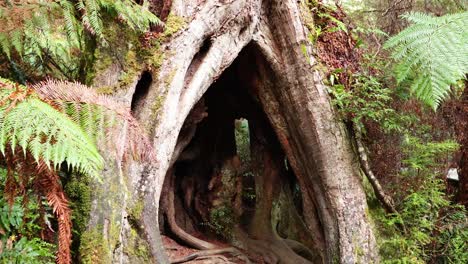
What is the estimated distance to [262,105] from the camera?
589 cm

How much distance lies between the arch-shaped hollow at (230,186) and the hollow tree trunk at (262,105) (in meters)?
0.89

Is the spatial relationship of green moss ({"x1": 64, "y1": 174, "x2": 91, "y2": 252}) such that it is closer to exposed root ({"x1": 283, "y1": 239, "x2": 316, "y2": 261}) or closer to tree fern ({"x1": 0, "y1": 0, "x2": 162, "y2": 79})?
tree fern ({"x1": 0, "y1": 0, "x2": 162, "y2": 79})

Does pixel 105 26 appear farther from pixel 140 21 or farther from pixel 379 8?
pixel 379 8

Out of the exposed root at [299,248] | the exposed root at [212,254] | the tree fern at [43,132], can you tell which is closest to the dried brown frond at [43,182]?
the tree fern at [43,132]

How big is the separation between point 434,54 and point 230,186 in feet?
15.9

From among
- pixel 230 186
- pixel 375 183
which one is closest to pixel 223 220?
pixel 230 186

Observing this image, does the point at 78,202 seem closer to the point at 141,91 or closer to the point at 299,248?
the point at 141,91

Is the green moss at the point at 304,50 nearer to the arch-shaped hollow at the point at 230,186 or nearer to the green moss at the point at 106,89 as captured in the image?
the arch-shaped hollow at the point at 230,186

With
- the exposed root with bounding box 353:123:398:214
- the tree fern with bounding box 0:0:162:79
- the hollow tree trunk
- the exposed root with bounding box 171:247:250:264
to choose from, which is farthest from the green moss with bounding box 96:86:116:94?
the exposed root with bounding box 171:247:250:264

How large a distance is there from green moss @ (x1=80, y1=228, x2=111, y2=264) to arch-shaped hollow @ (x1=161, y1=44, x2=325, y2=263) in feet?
11.1

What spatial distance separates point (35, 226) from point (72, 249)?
0.31 m

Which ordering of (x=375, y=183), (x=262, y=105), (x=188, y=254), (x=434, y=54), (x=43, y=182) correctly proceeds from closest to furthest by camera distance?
1. (x=43, y=182)
2. (x=434, y=54)
3. (x=375, y=183)
4. (x=262, y=105)
5. (x=188, y=254)

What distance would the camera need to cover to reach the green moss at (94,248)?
3.17 m

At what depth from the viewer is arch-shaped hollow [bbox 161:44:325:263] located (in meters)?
6.82
